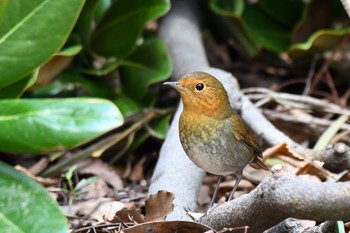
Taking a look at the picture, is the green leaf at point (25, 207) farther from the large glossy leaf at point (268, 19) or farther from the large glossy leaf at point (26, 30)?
the large glossy leaf at point (268, 19)

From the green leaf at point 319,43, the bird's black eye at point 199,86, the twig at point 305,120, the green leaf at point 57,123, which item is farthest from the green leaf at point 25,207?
the green leaf at point 319,43

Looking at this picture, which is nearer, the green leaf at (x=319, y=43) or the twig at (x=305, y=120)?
the twig at (x=305, y=120)

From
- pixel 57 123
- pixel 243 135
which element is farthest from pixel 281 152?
pixel 57 123

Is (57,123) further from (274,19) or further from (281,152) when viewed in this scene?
(274,19)

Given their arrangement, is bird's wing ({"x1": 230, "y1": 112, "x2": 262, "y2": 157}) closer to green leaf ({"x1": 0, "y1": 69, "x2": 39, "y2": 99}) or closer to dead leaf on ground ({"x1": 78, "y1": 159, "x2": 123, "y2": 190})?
dead leaf on ground ({"x1": 78, "y1": 159, "x2": 123, "y2": 190})

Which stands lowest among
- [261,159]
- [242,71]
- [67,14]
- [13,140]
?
[242,71]

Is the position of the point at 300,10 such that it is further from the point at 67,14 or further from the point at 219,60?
the point at 67,14

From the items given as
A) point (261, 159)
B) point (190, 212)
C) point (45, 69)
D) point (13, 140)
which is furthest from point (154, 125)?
point (13, 140)
